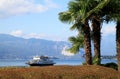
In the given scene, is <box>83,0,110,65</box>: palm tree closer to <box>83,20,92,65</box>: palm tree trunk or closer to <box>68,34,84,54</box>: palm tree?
<box>83,20,92,65</box>: palm tree trunk

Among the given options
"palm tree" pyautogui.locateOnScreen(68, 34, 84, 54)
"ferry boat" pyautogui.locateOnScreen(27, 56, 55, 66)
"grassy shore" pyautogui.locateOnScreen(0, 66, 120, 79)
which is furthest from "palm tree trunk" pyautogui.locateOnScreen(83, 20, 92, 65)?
"ferry boat" pyautogui.locateOnScreen(27, 56, 55, 66)

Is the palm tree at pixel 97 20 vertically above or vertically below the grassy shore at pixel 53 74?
above

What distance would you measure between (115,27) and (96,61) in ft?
13.2

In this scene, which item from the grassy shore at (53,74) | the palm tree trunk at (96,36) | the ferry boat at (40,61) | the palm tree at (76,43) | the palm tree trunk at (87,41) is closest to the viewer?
the grassy shore at (53,74)

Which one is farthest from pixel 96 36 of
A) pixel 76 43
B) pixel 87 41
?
pixel 76 43

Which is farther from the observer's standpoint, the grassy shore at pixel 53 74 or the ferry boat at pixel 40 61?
the ferry boat at pixel 40 61

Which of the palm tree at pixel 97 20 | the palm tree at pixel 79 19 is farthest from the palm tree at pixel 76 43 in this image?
the palm tree at pixel 79 19

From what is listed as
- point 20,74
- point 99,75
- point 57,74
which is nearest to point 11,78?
point 20,74

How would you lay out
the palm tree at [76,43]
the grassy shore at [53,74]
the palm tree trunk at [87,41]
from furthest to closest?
the palm tree at [76,43] < the palm tree trunk at [87,41] < the grassy shore at [53,74]

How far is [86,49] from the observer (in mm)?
42969

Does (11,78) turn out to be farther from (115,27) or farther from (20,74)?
(115,27)

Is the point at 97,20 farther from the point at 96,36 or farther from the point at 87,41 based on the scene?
the point at 87,41

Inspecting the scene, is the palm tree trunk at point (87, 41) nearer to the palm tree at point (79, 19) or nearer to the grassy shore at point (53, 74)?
the palm tree at point (79, 19)

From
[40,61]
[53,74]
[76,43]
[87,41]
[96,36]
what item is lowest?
[53,74]
